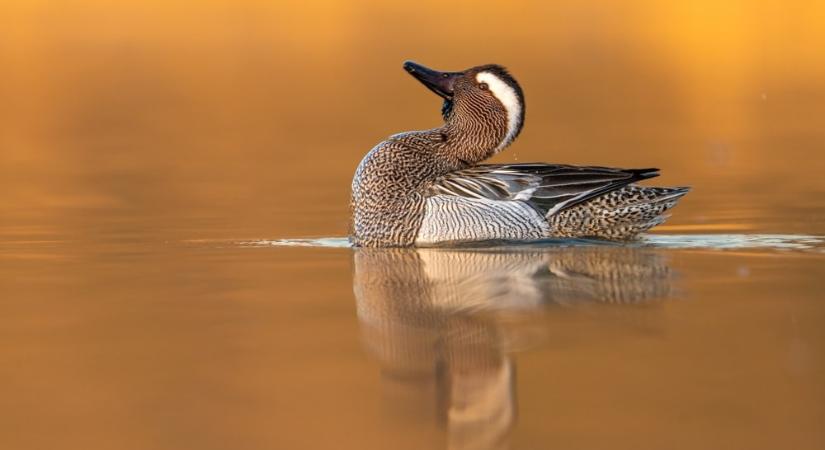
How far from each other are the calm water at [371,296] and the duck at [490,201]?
0.71 ft

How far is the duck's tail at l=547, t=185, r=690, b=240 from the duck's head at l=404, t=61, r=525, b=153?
0.94 metres

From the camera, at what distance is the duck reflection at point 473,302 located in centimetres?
586

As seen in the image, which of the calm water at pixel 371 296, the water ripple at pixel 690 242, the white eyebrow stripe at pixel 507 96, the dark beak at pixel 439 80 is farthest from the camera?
the dark beak at pixel 439 80

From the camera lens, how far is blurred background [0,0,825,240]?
1231 centimetres

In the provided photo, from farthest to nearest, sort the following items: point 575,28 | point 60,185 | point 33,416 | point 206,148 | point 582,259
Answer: point 575,28 < point 206,148 < point 60,185 < point 582,259 < point 33,416

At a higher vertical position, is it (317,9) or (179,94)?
(317,9)

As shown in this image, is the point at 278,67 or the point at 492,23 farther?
the point at 492,23

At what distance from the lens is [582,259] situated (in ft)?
30.3

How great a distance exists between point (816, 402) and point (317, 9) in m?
38.5

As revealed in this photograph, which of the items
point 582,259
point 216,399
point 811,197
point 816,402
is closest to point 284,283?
point 582,259

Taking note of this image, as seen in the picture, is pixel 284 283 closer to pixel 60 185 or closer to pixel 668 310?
pixel 668 310

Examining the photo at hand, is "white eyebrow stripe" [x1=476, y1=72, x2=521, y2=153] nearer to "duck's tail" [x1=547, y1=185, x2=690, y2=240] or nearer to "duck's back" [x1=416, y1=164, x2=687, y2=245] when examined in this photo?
"duck's back" [x1=416, y1=164, x2=687, y2=245]

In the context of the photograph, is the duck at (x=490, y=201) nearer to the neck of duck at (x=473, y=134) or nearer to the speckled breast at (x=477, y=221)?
the speckled breast at (x=477, y=221)

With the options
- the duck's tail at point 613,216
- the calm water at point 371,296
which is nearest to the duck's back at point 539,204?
the duck's tail at point 613,216
